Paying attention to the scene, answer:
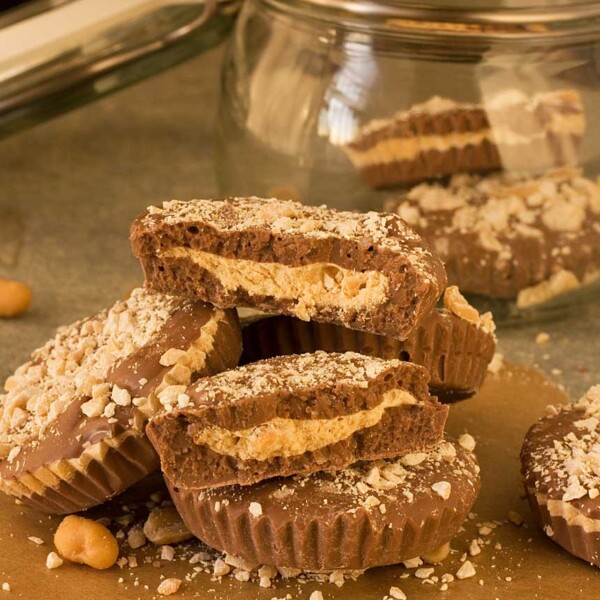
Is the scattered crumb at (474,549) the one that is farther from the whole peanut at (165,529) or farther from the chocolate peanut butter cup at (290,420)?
the whole peanut at (165,529)

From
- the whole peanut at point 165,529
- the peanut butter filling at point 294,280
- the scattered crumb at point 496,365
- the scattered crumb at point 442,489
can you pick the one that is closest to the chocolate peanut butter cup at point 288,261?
the peanut butter filling at point 294,280

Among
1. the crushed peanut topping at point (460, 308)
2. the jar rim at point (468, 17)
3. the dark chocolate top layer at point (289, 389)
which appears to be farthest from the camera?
the jar rim at point (468, 17)

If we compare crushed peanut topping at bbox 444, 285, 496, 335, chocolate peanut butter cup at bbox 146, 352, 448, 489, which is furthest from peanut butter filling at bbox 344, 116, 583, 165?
chocolate peanut butter cup at bbox 146, 352, 448, 489

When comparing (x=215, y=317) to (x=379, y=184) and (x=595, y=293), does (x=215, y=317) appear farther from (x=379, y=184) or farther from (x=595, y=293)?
(x=595, y=293)

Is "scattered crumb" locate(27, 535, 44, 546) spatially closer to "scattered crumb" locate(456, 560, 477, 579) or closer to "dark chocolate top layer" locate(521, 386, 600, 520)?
"scattered crumb" locate(456, 560, 477, 579)

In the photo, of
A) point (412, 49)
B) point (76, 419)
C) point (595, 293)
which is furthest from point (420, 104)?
point (76, 419)
